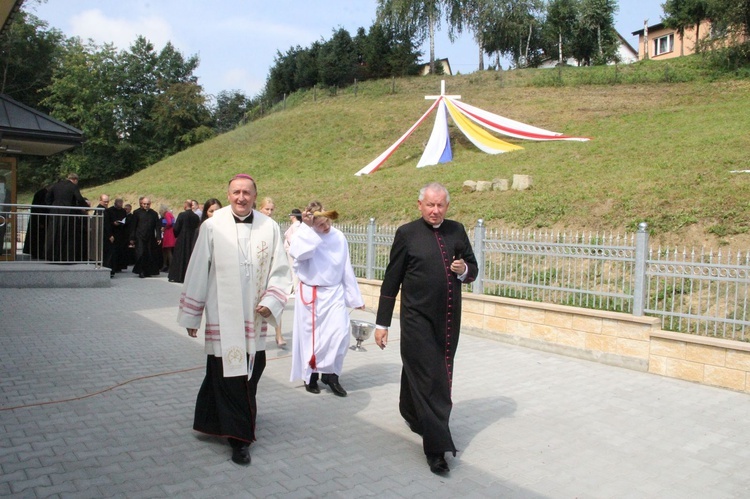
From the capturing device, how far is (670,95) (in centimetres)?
3072

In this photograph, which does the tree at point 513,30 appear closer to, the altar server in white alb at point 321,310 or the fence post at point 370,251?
the fence post at point 370,251

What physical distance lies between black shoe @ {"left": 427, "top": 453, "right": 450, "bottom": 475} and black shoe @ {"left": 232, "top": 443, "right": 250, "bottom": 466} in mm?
1229

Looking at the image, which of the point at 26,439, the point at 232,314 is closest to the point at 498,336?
the point at 232,314

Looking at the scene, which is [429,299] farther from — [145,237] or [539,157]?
[539,157]

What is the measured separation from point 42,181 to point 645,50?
54.1 metres

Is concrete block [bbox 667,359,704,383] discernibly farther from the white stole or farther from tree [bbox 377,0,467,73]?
tree [bbox 377,0,467,73]

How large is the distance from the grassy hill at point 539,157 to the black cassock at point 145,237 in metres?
5.42

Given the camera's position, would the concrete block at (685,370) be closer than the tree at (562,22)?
Yes

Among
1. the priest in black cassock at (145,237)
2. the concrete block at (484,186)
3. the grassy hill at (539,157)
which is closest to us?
the grassy hill at (539,157)

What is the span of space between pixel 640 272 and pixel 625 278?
490 millimetres

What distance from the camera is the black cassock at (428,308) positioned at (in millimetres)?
4391

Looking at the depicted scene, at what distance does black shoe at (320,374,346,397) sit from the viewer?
240 inches

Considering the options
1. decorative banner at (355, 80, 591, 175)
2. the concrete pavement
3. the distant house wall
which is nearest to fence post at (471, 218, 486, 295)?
the concrete pavement

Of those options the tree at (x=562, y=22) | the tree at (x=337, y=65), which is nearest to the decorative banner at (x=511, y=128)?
the tree at (x=337, y=65)
